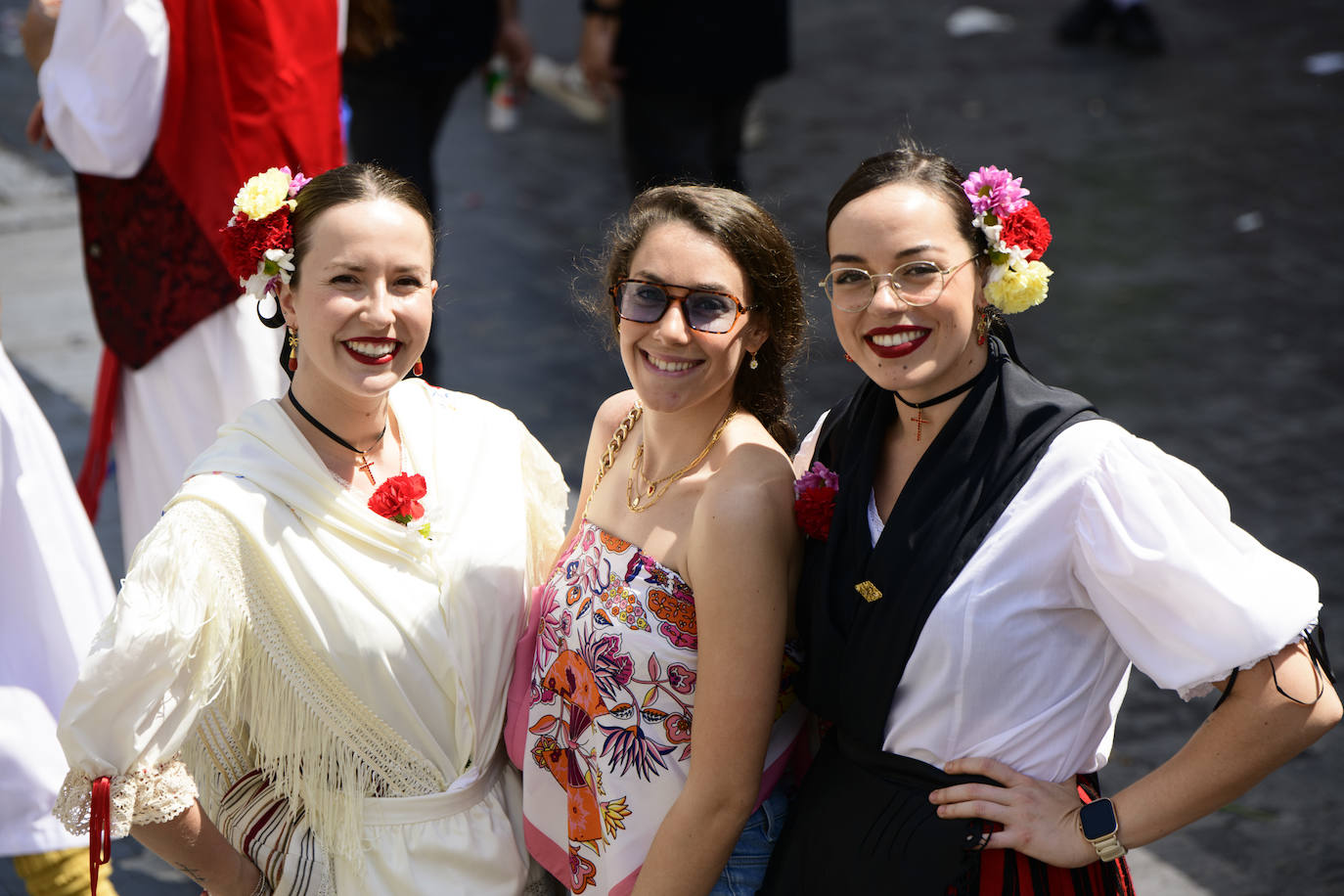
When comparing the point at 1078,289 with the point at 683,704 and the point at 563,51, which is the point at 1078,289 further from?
the point at 683,704

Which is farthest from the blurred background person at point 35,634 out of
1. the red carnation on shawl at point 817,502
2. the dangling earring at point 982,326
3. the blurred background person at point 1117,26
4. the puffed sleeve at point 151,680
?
the blurred background person at point 1117,26

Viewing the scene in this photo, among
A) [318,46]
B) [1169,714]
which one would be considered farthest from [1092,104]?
[318,46]

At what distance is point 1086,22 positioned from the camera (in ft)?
31.8

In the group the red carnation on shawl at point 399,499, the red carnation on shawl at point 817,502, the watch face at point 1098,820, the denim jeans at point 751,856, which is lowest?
the denim jeans at point 751,856

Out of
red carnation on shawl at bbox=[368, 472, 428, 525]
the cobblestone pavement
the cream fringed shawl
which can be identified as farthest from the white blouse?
the cobblestone pavement

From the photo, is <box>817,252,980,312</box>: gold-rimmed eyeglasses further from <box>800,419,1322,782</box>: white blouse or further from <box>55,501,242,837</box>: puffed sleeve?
<box>55,501,242,837</box>: puffed sleeve

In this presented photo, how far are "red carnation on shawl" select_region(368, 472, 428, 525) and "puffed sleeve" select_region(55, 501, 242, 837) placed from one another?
0.98 ft

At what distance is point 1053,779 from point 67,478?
2.30 meters

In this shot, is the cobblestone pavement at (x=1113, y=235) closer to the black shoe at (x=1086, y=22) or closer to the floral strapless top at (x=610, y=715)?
the black shoe at (x=1086, y=22)

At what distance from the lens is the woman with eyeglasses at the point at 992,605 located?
6.83 ft

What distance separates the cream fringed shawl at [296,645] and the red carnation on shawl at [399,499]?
1.1 inches

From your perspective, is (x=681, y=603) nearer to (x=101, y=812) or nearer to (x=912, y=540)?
(x=912, y=540)

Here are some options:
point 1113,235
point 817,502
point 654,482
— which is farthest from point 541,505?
point 1113,235

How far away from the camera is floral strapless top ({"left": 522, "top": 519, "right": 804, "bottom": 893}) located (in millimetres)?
2348
